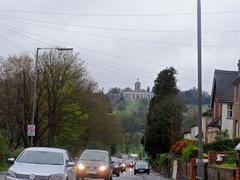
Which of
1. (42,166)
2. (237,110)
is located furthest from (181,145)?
(42,166)

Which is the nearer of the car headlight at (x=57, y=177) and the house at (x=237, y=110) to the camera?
the car headlight at (x=57, y=177)

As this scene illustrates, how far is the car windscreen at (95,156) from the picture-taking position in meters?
30.6

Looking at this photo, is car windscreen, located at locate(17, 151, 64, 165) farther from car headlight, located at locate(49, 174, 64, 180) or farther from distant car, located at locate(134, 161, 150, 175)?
distant car, located at locate(134, 161, 150, 175)

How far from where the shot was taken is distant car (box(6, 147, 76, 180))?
56.1 feet

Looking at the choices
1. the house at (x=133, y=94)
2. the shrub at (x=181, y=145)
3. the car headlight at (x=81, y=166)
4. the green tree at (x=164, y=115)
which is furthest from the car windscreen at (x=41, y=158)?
the house at (x=133, y=94)

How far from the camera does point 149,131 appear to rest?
272 ft

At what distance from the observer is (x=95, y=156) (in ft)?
101

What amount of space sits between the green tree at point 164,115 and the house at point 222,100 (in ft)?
35.2

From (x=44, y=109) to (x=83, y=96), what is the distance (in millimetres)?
11624

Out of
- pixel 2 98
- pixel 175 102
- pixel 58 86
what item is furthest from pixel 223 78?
pixel 2 98

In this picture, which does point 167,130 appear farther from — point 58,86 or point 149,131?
point 58,86

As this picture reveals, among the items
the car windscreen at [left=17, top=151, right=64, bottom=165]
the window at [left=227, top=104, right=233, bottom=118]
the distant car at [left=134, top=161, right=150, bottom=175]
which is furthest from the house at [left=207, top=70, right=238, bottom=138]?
the car windscreen at [left=17, top=151, right=64, bottom=165]

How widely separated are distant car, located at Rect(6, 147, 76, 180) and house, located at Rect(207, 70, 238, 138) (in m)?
41.8

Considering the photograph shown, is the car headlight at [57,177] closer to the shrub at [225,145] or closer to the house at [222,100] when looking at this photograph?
the shrub at [225,145]
